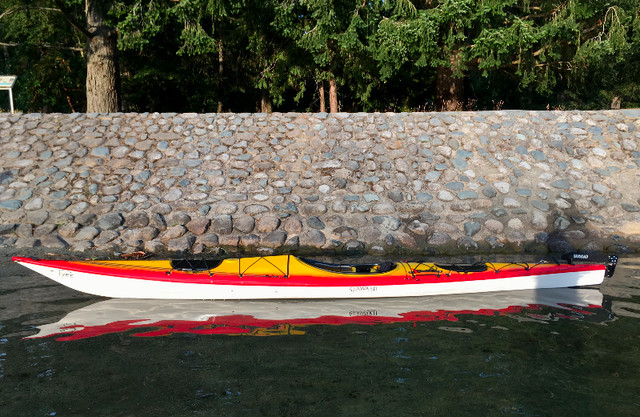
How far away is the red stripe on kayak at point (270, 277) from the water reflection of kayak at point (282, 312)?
295mm

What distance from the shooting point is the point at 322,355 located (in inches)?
245

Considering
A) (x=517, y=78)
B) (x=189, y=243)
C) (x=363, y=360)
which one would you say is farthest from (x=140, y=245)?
(x=517, y=78)

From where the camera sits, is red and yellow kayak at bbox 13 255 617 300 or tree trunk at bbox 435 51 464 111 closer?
red and yellow kayak at bbox 13 255 617 300

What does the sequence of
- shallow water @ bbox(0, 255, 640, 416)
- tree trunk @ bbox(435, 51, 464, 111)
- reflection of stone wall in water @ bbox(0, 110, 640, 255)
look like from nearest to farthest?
shallow water @ bbox(0, 255, 640, 416)
reflection of stone wall in water @ bbox(0, 110, 640, 255)
tree trunk @ bbox(435, 51, 464, 111)

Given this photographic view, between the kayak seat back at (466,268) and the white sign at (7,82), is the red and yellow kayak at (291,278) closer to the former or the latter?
the kayak seat back at (466,268)

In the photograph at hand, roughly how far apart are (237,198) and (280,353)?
620 centimetres

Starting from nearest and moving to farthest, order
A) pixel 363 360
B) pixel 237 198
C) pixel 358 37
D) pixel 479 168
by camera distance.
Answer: pixel 363 360
pixel 237 198
pixel 479 168
pixel 358 37

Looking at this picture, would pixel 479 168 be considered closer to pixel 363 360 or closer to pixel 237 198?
pixel 237 198

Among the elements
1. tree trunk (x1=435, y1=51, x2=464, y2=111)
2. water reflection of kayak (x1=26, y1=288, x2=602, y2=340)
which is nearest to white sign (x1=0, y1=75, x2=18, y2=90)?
water reflection of kayak (x1=26, y1=288, x2=602, y2=340)

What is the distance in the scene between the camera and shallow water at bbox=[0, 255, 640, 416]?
17.0 ft

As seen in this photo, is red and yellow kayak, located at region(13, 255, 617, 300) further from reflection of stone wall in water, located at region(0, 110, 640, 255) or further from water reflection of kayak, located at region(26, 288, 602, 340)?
reflection of stone wall in water, located at region(0, 110, 640, 255)

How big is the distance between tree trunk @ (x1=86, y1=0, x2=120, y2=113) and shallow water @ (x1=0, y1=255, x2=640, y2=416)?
868 centimetres

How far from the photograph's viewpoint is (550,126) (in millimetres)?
14422

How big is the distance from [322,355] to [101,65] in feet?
42.3
